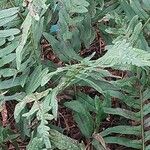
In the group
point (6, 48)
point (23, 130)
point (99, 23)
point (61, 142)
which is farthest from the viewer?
point (99, 23)

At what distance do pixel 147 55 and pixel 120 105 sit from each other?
88cm

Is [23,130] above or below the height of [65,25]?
below

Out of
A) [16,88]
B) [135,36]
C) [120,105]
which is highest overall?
[135,36]

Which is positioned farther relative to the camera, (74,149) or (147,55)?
(74,149)

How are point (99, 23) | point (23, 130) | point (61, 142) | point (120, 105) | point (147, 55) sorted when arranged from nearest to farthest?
point (147, 55)
point (61, 142)
point (23, 130)
point (99, 23)
point (120, 105)

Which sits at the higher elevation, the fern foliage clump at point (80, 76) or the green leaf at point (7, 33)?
the green leaf at point (7, 33)

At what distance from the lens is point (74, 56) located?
5.67 feet

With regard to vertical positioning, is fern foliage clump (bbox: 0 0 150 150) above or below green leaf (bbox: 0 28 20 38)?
below

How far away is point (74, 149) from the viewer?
152 centimetres

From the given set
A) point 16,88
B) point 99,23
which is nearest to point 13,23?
point 16,88

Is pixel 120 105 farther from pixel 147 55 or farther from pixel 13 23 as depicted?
pixel 147 55

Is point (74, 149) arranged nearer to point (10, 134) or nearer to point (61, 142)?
point (61, 142)

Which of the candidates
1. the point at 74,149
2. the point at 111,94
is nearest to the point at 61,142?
the point at 74,149

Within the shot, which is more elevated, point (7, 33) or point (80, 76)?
point (7, 33)
